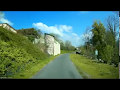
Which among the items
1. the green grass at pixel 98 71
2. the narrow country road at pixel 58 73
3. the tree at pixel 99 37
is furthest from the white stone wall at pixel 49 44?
the narrow country road at pixel 58 73

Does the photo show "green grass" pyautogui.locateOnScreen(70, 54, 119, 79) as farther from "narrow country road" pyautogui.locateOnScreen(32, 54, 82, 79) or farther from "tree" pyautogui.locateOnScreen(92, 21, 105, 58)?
"tree" pyautogui.locateOnScreen(92, 21, 105, 58)

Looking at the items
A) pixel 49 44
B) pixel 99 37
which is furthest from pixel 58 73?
pixel 49 44

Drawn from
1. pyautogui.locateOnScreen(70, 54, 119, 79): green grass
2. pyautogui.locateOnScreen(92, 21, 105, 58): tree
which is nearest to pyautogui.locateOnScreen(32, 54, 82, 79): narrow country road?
pyautogui.locateOnScreen(70, 54, 119, 79): green grass

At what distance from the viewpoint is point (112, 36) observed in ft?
38.5

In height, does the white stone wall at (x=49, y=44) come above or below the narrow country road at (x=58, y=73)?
above

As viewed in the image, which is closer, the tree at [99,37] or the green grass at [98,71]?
the green grass at [98,71]

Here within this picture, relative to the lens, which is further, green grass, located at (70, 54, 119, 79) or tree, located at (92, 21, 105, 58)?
tree, located at (92, 21, 105, 58)

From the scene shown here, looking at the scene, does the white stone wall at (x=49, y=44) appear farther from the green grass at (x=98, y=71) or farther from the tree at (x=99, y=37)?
the green grass at (x=98, y=71)
